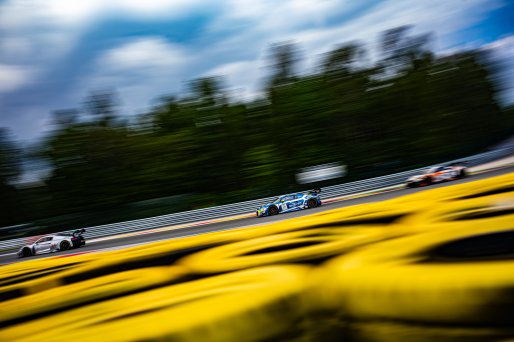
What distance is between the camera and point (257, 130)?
1119 centimetres

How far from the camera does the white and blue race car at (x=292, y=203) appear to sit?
20.2 ft

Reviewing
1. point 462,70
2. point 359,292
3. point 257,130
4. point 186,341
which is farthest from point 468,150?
point 186,341

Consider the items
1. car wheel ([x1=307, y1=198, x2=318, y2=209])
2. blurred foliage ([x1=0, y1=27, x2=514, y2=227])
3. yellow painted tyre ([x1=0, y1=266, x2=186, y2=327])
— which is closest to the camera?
yellow painted tyre ([x1=0, y1=266, x2=186, y2=327])

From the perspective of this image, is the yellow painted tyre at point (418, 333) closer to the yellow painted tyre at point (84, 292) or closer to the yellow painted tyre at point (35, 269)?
the yellow painted tyre at point (84, 292)

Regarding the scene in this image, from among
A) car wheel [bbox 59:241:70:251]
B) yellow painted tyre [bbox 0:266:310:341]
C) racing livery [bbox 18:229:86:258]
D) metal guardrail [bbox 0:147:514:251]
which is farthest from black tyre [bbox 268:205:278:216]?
yellow painted tyre [bbox 0:266:310:341]

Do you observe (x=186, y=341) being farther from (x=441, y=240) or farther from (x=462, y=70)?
(x=462, y=70)

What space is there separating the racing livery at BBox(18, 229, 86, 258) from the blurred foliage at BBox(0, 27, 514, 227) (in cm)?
178

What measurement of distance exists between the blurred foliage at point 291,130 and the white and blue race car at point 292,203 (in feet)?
2.59

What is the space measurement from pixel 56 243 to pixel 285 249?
4802 millimetres

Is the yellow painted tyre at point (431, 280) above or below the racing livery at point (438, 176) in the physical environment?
below

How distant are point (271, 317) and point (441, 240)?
1.15 metres

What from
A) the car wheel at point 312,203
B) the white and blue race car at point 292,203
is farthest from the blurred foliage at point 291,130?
the car wheel at point 312,203

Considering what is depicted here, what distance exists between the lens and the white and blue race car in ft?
20.2

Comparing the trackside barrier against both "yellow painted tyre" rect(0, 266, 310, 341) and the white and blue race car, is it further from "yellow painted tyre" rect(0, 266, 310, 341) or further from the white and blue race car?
the white and blue race car
